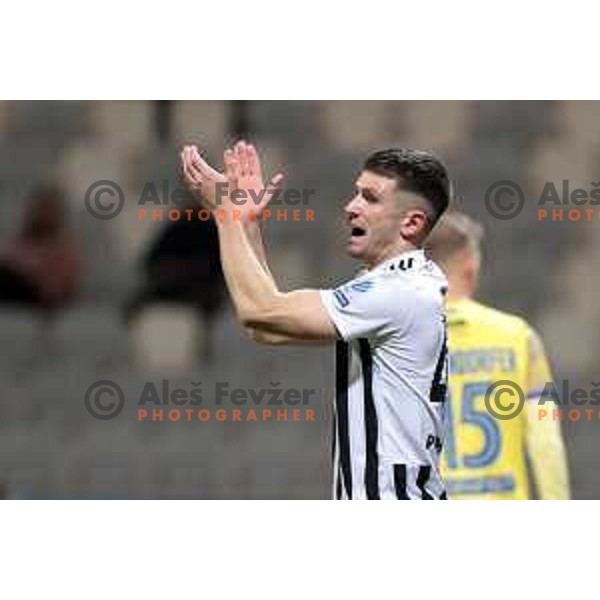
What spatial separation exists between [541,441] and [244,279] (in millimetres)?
2198

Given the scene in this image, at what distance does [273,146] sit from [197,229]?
3.72 feet

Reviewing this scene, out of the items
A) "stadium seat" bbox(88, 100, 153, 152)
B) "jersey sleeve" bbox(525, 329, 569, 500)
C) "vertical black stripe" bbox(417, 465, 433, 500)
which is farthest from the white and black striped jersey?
"stadium seat" bbox(88, 100, 153, 152)

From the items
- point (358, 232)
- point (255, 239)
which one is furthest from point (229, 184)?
point (358, 232)

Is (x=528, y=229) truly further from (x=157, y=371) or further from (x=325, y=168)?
(x=157, y=371)

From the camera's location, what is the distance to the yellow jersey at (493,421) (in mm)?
6484

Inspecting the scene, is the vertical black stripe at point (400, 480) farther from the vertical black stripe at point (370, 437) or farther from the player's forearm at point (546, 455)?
the player's forearm at point (546, 455)

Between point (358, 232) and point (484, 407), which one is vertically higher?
point (358, 232)

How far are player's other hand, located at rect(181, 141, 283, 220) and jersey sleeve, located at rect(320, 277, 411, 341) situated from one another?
31cm

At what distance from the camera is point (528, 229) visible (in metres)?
11.1

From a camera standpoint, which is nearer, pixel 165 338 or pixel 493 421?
pixel 493 421

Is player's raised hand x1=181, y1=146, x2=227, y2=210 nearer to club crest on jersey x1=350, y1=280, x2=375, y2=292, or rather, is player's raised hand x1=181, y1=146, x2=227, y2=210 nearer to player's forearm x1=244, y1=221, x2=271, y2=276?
player's forearm x1=244, y1=221, x2=271, y2=276

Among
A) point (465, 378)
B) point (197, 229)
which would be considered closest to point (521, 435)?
point (465, 378)

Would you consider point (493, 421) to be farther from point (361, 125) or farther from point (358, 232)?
point (361, 125)

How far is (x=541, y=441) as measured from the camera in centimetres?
655
